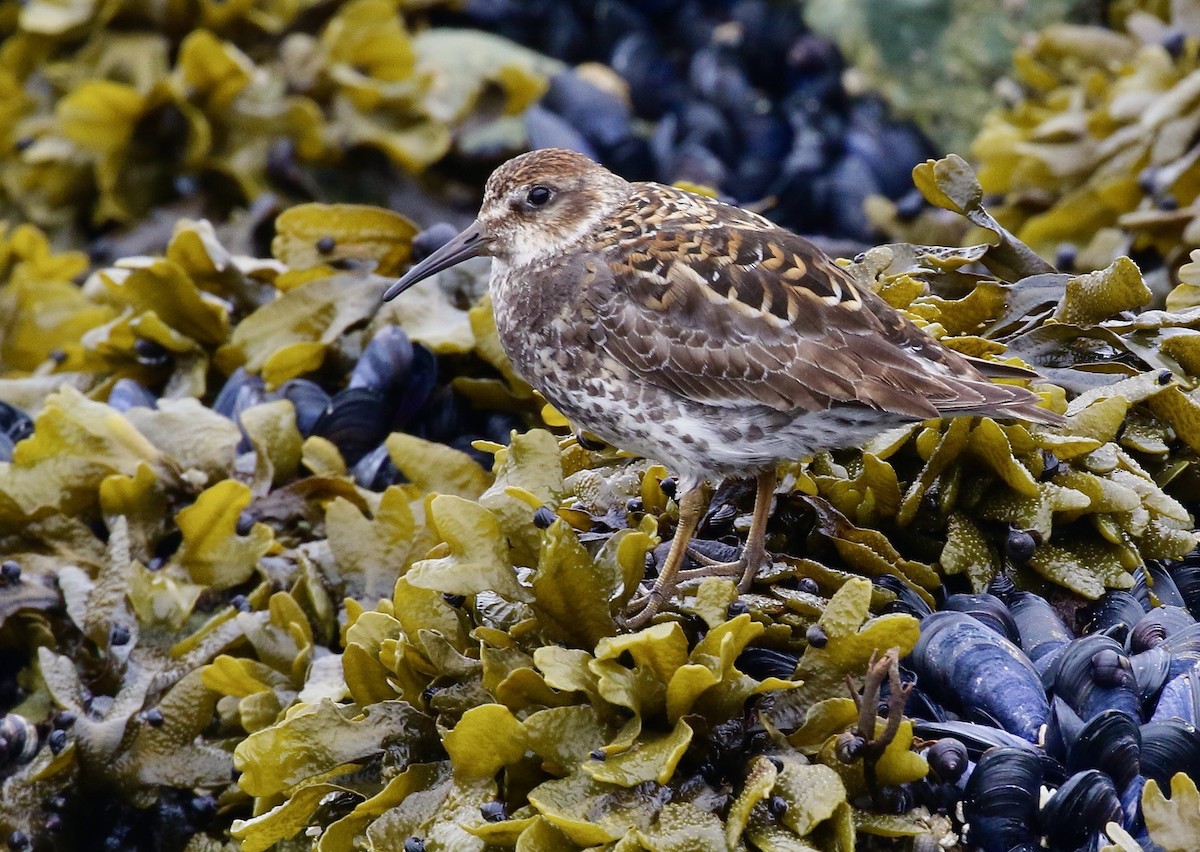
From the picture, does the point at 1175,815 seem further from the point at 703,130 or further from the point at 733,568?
the point at 703,130

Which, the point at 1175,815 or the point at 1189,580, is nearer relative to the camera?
the point at 1175,815

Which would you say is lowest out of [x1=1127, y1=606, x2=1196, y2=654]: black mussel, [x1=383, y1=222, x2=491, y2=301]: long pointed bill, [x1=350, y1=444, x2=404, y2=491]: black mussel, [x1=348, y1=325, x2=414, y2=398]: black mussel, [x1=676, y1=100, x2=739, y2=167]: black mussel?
[x1=350, y1=444, x2=404, y2=491]: black mussel

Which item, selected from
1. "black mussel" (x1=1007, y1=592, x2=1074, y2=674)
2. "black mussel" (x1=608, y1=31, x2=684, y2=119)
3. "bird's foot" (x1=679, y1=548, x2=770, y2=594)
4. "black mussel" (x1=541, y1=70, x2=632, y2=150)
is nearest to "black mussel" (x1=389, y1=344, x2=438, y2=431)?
"bird's foot" (x1=679, y1=548, x2=770, y2=594)

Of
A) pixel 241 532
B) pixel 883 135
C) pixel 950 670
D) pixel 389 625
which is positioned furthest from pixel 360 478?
pixel 883 135

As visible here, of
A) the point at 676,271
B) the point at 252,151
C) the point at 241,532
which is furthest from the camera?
the point at 252,151

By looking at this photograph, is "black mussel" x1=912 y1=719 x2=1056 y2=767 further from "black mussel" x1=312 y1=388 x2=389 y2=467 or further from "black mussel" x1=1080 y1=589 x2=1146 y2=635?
"black mussel" x1=312 y1=388 x2=389 y2=467

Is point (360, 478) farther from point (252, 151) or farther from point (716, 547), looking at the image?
point (252, 151)

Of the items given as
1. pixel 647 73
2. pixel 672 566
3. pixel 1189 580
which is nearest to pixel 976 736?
pixel 672 566
